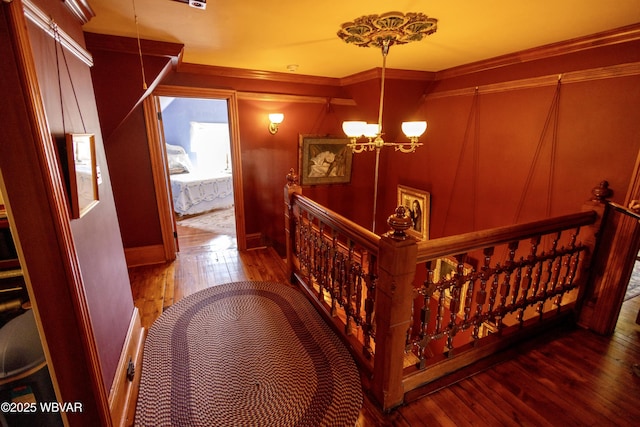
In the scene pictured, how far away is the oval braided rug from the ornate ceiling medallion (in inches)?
87.0

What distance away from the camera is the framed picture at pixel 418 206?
13.4 ft

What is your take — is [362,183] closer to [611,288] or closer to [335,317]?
[335,317]

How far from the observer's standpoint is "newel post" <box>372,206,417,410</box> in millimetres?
1312

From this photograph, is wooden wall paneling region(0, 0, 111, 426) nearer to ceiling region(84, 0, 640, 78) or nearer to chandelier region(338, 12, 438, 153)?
ceiling region(84, 0, 640, 78)

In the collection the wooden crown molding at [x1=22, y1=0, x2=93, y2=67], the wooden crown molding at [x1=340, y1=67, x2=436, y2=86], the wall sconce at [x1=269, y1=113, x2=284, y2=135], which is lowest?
the wall sconce at [x1=269, y1=113, x2=284, y2=135]

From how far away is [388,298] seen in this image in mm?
1390

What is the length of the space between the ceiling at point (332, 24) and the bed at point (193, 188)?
139 inches

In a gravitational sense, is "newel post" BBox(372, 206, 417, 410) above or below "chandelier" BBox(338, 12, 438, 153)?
below

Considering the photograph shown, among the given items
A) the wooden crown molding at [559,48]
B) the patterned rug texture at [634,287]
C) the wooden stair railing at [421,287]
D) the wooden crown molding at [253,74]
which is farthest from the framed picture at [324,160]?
the patterned rug texture at [634,287]

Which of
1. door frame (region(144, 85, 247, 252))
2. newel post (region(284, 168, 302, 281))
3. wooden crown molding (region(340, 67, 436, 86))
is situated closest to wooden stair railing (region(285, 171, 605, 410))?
newel post (region(284, 168, 302, 281))

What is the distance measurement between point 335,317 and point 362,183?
282 centimetres

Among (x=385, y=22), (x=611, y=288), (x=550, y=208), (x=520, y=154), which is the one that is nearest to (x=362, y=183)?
(x=520, y=154)

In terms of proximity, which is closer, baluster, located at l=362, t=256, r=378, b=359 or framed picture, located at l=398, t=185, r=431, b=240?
baluster, located at l=362, t=256, r=378, b=359

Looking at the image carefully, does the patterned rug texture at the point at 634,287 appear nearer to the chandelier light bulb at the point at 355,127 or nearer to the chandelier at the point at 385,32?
the chandelier at the point at 385,32
